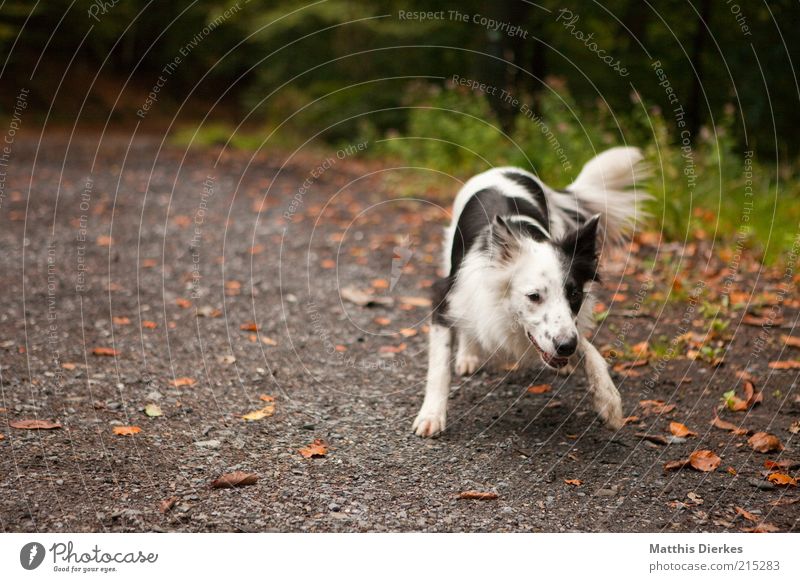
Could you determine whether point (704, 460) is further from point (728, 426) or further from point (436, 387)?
point (436, 387)

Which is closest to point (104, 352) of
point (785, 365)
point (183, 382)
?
point (183, 382)

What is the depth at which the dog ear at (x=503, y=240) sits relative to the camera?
3928 mm

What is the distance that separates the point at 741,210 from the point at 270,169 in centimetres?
831

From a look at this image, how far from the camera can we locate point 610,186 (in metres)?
5.54

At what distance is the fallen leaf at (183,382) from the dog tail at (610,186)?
10.1ft

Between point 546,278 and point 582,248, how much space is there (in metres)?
0.30

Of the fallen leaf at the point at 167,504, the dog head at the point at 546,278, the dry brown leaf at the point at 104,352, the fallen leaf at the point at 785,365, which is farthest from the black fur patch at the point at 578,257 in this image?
the dry brown leaf at the point at 104,352

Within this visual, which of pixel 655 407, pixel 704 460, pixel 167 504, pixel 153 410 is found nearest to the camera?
pixel 167 504

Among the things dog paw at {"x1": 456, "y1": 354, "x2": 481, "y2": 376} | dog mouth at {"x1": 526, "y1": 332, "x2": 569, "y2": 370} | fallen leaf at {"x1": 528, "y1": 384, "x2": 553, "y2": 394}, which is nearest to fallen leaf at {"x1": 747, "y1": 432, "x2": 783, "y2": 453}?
dog mouth at {"x1": 526, "y1": 332, "x2": 569, "y2": 370}

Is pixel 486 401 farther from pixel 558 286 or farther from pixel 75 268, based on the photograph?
pixel 75 268

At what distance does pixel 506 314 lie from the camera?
13.4ft
